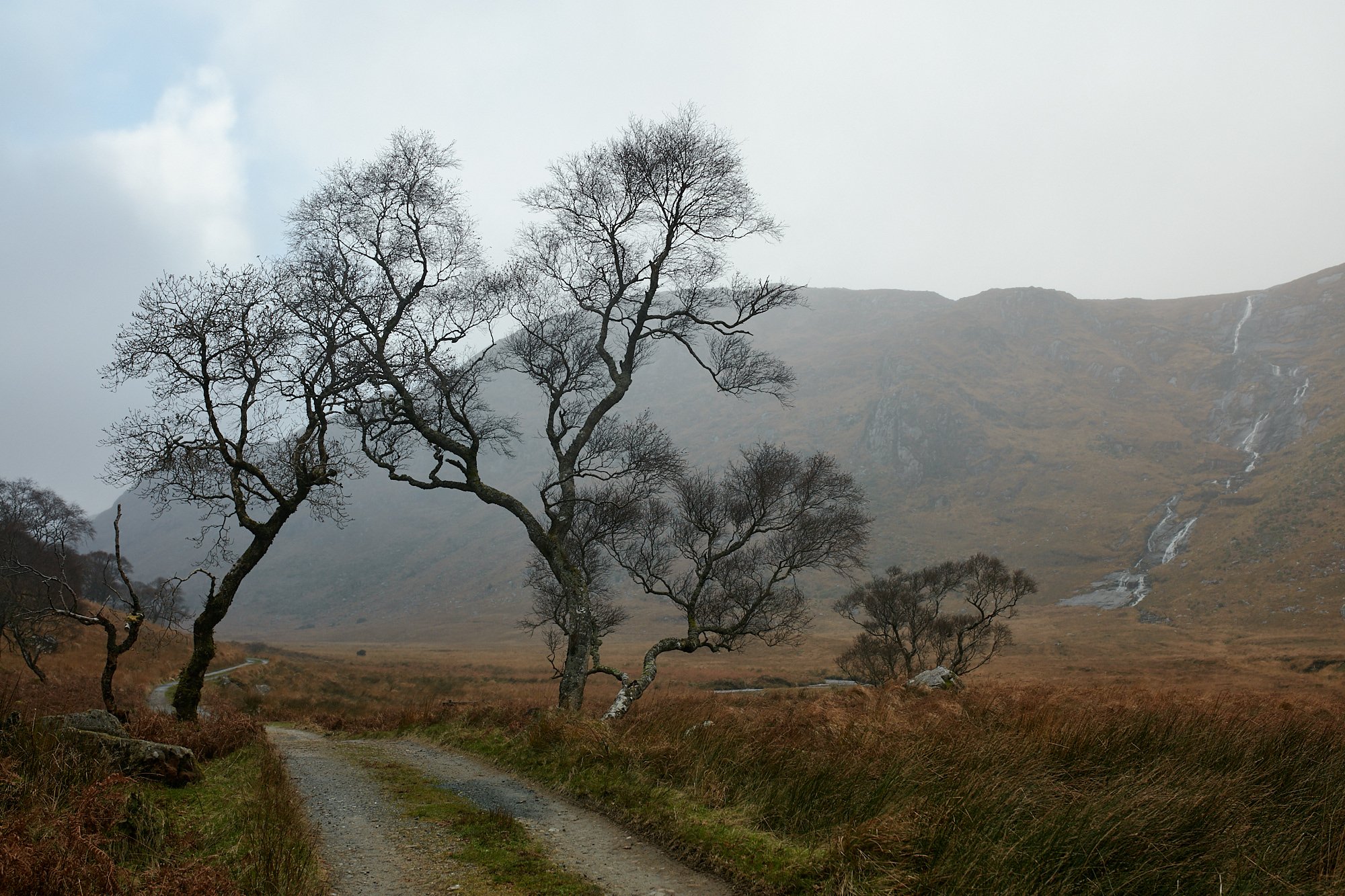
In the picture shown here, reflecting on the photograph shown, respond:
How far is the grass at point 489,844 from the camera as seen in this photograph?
5422 millimetres

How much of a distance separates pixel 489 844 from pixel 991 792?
4615 millimetres

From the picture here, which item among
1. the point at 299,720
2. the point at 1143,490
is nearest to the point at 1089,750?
the point at 299,720

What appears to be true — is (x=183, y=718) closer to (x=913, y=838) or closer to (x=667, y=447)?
(x=667, y=447)

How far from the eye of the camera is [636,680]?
46.8 ft

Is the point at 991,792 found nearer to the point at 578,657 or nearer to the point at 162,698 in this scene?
the point at 578,657

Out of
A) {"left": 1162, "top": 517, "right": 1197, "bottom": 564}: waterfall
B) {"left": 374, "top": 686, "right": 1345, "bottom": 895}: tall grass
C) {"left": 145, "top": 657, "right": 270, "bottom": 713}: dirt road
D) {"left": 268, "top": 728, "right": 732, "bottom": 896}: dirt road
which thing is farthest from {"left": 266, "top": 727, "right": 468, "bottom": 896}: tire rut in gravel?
{"left": 1162, "top": 517, "right": 1197, "bottom": 564}: waterfall

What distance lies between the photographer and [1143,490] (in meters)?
152

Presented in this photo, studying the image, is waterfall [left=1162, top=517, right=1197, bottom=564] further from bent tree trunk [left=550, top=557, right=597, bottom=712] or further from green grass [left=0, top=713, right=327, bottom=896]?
green grass [left=0, top=713, right=327, bottom=896]

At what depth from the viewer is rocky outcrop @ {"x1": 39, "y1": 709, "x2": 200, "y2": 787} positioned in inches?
271

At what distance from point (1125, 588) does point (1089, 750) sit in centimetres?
13001

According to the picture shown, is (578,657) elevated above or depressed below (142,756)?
below

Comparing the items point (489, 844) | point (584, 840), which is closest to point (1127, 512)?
point (584, 840)

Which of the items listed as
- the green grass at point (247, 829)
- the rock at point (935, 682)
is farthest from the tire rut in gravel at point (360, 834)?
the rock at point (935, 682)

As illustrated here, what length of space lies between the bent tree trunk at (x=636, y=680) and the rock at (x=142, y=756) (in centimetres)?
630
